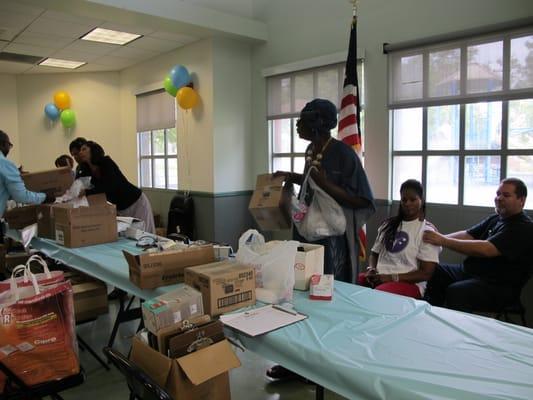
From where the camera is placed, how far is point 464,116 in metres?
3.42

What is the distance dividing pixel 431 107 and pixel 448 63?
358 mm

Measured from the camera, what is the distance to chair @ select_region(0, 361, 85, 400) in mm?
1550

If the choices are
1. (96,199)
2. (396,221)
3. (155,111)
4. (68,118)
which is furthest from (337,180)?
(68,118)

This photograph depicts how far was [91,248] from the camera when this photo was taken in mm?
2795

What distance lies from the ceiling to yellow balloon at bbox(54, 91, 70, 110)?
0.43 metres

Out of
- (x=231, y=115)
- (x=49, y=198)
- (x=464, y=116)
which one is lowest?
(x=49, y=198)

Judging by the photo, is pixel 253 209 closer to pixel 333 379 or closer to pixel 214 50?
pixel 333 379

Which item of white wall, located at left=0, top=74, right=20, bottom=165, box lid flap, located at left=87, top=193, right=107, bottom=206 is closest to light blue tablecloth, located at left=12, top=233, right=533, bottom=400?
box lid flap, located at left=87, top=193, right=107, bottom=206

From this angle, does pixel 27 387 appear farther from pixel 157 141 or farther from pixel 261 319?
pixel 157 141

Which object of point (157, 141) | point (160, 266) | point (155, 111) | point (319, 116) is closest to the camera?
point (160, 266)

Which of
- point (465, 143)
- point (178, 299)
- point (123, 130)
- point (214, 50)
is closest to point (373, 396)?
point (178, 299)

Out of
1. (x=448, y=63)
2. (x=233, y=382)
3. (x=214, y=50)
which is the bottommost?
(x=233, y=382)

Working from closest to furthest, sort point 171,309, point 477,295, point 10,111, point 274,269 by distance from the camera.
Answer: point 171,309 → point 274,269 → point 477,295 → point 10,111

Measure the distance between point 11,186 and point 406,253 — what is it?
2.74m
